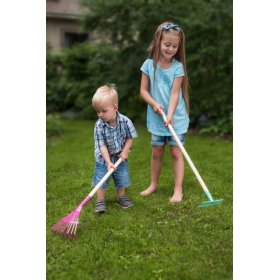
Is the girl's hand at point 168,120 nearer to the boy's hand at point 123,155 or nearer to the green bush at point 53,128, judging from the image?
the boy's hand at point 123,155

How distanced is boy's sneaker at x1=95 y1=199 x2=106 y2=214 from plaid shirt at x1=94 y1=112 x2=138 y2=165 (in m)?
0.36

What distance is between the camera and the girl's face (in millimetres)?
3891

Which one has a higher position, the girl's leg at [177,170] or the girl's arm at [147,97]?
the girl's arm at [147,97]

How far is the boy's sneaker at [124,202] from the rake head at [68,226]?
0.71 meters

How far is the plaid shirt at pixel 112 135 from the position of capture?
3842mm

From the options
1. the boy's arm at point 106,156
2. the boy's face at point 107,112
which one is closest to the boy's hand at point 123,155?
the boy's arm at point 106,156

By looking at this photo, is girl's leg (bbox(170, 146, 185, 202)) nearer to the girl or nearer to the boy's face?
the girl

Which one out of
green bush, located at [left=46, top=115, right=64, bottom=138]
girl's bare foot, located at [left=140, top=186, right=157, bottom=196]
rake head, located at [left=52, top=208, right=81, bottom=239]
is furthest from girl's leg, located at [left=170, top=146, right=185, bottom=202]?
green bush, located at [left=46, top=115, right=64, bottom=138]

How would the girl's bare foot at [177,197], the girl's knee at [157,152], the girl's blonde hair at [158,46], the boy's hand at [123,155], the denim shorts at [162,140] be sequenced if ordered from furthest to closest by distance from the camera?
the girl's knee at [157,152]
the denim shorts at [162,140]
the girl's bare foot at [177,197]
the girl's blonde hair at [158,46]
the boy's hand at [123,155]

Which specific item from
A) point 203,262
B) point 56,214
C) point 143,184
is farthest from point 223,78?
point 203,262

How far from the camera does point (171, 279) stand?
2.77 metres

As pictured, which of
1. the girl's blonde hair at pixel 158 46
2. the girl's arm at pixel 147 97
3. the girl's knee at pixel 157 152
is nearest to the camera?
the girl's blonde hair at pixel 158 46

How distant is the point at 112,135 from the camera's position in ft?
12.7
